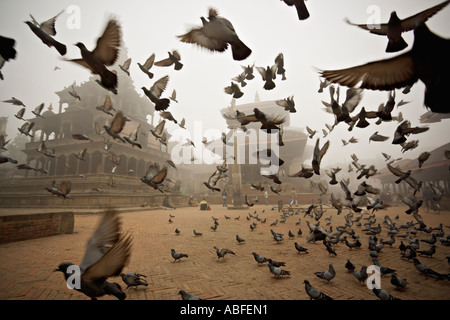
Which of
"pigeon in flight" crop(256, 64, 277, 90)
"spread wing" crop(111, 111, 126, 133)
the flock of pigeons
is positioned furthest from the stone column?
"spread wing" crop(111, 111, 126, 133)

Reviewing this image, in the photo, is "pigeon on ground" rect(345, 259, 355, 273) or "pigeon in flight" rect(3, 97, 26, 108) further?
"pigeon in flight" rect(3, 97, 26, 108)

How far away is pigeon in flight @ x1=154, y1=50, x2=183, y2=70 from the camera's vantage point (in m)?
5.05

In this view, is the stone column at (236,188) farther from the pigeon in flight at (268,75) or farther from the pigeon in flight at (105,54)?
the pigeon in flight at (105,54)

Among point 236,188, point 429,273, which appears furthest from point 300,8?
point 236,188

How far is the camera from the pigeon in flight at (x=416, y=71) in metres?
1.95

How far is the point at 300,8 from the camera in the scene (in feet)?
9.62

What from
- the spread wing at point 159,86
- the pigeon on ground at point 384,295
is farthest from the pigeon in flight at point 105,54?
the pigeon on ground at point 384,295

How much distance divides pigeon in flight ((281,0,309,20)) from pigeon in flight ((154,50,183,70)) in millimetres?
2968

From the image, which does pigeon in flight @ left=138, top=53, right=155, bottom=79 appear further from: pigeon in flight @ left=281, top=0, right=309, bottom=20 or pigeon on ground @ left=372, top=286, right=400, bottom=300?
pigeon on ground @ left=372, top=286, right=400, bottom=300

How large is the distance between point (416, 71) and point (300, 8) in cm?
173

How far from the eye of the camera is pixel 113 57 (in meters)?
3.20
